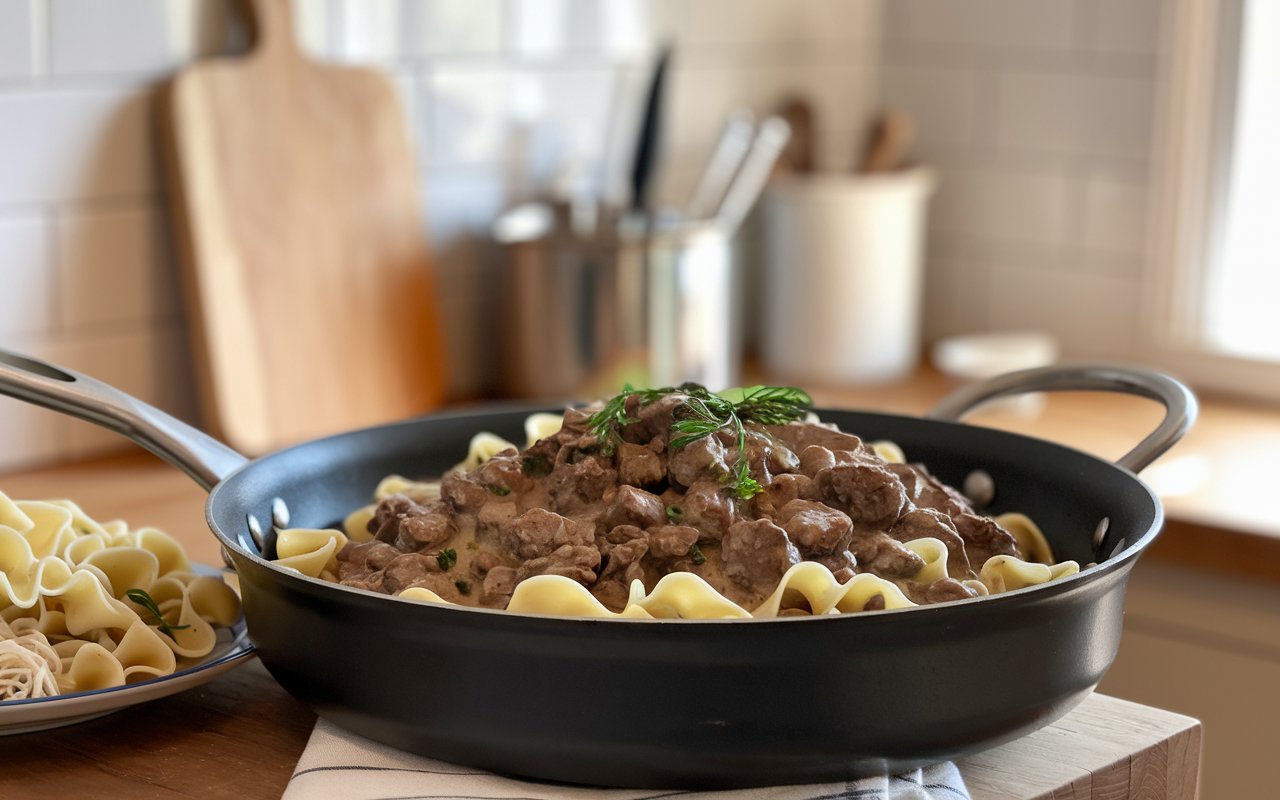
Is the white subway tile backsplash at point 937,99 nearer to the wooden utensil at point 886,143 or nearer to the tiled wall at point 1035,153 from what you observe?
the tiled wall at point 1035,153

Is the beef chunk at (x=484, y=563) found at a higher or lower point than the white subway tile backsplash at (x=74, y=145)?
lower

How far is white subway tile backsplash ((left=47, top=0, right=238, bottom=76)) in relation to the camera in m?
1.62

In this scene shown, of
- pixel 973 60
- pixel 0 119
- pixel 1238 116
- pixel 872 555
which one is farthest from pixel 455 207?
pixel 872 555

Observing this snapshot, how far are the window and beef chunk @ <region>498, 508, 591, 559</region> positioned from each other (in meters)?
1.51

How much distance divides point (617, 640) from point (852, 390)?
1.55 metres

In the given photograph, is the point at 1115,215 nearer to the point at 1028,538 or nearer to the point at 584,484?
the point at 1028,538

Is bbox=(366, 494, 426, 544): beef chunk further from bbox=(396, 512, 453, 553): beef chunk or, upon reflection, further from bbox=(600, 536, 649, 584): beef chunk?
bbox=(600, 536, 649, 584): beef chunk

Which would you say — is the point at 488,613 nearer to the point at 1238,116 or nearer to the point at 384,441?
the point at 384,441

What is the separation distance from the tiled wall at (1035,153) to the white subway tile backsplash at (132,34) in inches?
44.7

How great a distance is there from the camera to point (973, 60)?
233 centimetres

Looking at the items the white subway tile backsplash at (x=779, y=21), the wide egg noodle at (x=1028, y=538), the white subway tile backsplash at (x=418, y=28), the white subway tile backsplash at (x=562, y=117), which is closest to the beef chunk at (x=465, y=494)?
the wide egg noodle at (x=1028, y=538)

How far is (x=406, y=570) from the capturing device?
2.84 feet

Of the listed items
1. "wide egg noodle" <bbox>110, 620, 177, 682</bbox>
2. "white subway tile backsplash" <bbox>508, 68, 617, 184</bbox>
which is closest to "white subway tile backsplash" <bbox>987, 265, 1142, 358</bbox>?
"white subway tile backsplash" <bbox>508, 68, 617, 184</bbox>

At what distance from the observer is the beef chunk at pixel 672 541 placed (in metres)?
0.84
